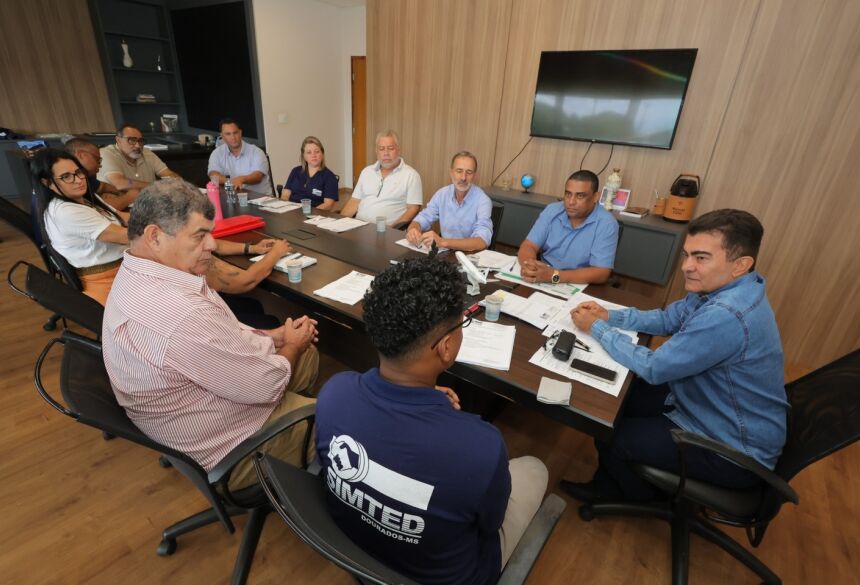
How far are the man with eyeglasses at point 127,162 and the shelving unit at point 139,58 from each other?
3096 millimetres

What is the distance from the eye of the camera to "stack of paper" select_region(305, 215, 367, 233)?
8.75ft

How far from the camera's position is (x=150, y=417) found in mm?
1141

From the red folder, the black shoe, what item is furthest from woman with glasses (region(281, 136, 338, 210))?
the black shoe

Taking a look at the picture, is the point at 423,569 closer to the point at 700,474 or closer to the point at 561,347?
the point at 561,347

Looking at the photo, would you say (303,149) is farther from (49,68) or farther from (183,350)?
(49,68)

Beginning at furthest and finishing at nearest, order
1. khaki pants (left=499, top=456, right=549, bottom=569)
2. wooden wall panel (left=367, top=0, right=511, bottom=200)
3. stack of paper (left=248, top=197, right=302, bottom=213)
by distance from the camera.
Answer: wooden wall panel (left=367, top=0, right=511, bottom=200)
stack of paper (left=248, top=197, right=302, bottom=213)
khaki pants (left=499, top=456, right=549, bottom=569)

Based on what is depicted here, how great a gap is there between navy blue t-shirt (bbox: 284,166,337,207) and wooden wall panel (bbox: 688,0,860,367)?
3038 millimetres

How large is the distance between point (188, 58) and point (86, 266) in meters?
5.65

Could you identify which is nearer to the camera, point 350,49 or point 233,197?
point 233,197

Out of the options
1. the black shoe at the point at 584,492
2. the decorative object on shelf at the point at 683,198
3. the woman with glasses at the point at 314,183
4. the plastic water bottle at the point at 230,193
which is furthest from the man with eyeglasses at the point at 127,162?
the decorative object on shelf at the point at 683,198

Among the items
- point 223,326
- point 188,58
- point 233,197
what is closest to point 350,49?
point 188,58

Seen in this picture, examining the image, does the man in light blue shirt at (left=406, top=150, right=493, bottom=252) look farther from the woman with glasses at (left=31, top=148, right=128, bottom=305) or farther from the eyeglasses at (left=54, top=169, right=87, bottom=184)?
the eyeglasses at (left=54, top=169, right=87, bottom=184)

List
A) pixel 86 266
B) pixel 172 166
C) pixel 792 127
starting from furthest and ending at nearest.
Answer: pixel 172 166
pixel 792 127
pixel 86 266

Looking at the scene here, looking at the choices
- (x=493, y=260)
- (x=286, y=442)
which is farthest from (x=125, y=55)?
(x=286, y=442)
